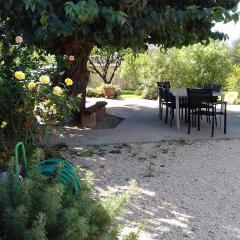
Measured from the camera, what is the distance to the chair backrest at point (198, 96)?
8648 mm

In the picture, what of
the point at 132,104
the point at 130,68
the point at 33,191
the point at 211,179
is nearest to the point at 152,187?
the point at 211,179

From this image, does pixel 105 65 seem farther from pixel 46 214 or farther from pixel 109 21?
pixel 46 214

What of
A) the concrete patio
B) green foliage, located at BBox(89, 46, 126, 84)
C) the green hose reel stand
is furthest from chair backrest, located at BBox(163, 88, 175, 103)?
green foliage, located at BBox(89, 46, 126, 84)

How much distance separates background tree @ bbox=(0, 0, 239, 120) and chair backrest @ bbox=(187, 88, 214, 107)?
1318 mm

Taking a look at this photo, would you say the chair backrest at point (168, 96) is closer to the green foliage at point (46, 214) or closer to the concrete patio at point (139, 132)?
the concrete patio at point (139, 132)

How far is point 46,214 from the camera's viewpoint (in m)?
2.33

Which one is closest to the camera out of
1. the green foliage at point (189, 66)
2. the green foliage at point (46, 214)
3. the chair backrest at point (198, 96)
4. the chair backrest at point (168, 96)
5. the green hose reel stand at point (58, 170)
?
the green foliage at point (46, 214)

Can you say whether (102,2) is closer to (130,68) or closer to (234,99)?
(234,99)

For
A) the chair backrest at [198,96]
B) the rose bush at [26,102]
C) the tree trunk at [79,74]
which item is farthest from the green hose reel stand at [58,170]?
the tree trunk at [79,74]

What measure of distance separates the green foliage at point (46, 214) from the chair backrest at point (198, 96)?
634 centimetres

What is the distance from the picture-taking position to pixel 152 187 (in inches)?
210

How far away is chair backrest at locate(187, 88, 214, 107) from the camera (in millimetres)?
8648

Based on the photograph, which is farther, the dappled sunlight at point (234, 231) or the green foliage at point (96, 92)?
the green foliage at point (96, 92)

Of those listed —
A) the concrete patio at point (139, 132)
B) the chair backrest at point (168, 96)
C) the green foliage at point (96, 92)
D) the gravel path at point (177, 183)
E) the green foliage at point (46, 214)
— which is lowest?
the gravel path at point (177, 183)
